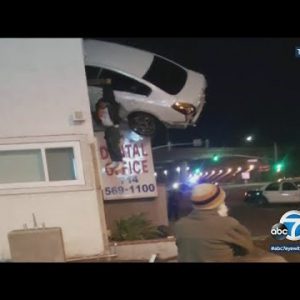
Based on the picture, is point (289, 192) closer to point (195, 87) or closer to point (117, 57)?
point (195, 87)

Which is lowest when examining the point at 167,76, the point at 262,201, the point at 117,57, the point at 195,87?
the point at 262,201

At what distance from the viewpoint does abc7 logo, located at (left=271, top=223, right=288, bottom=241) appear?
9.71ft

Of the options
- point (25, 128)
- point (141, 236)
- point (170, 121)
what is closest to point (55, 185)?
point (25, 128)

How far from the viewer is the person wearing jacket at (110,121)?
3.02m

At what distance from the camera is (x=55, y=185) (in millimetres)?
3090

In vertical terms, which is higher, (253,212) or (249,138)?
(249,138)

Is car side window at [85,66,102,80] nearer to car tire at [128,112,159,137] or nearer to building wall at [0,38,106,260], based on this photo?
building wall at [0,38,106,260]

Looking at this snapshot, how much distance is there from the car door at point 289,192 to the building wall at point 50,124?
1275mm

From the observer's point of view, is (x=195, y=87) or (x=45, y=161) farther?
(x=45, y=161)

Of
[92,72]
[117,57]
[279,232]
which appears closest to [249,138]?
[279,232]

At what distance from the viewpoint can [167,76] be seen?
118 inches

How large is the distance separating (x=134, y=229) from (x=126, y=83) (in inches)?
40.4

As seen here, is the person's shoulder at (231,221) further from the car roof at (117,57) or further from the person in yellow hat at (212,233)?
the car roof at (117,57)

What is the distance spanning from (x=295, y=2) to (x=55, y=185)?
224cm
